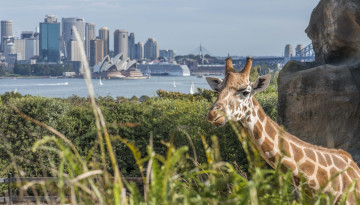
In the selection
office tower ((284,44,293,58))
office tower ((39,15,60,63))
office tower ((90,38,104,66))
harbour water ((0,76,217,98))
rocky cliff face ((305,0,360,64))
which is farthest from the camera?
office tower ((39,15,60,63))

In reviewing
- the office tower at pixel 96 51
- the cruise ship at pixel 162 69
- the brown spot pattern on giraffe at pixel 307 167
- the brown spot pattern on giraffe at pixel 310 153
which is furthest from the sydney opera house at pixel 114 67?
the brown spot pattern on giraffe at pixel 307 167

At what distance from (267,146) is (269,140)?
2.3 inches

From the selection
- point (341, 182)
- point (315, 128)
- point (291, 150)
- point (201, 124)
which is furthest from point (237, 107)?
point (201, 124)

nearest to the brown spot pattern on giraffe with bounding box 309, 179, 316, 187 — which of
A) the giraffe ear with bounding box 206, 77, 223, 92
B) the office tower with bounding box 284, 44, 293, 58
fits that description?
the giraffe ear with bounding box 206, 77, 223, 92

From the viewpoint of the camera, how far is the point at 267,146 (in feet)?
16.2

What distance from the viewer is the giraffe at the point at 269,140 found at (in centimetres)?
471

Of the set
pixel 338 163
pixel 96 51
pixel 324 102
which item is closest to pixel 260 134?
pixel 338 163

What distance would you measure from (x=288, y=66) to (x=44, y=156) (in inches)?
265

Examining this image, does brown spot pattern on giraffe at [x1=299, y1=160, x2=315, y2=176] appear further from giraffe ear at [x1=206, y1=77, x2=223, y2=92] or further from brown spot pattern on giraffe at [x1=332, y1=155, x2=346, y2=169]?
giraffe ear at [x1=206, y1=77, x2=223, y2=92]

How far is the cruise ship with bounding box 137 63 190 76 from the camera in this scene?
16048 cm

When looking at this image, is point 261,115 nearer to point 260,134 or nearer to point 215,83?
point 260,134

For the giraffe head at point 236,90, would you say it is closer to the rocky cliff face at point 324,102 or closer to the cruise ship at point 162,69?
the rocky cliff face at point 324,102

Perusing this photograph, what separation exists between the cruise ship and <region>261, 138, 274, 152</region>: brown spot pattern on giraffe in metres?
154

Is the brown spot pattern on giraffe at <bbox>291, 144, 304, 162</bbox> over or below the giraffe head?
below
